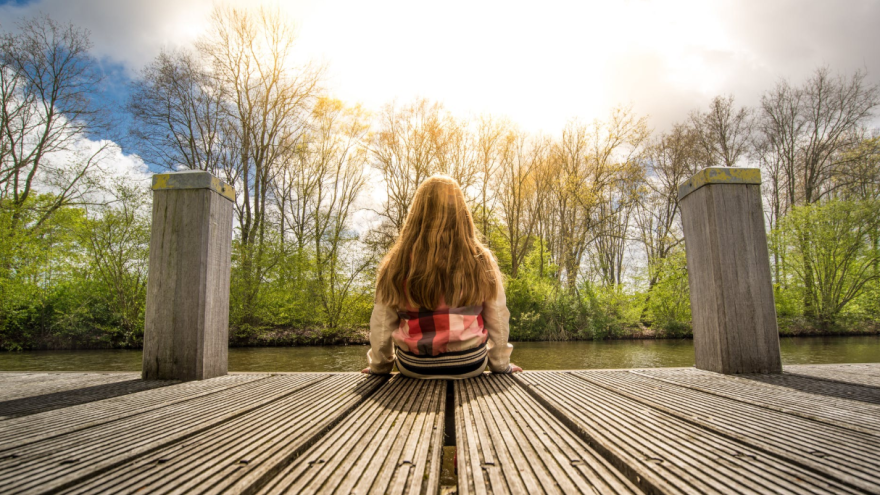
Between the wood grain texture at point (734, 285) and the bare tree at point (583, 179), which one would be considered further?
the bare tree at point (583, 179)

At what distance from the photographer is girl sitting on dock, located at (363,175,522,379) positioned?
6.81 feet

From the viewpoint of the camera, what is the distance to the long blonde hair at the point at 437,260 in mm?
2121

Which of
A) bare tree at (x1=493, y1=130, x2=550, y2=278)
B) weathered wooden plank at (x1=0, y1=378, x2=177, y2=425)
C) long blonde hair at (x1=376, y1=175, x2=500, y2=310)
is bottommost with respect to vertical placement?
weathered wooden plank at (x1=0, y1=378, x2=177, y2=425)

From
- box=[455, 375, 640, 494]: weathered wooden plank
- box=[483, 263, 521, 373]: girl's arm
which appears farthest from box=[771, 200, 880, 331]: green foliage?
box=[455, 375, 640, 494]: weathered wooden plank

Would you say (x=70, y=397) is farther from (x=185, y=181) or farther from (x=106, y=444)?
(x=185, y=181)

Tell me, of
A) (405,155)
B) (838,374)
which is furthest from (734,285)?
(405,155)

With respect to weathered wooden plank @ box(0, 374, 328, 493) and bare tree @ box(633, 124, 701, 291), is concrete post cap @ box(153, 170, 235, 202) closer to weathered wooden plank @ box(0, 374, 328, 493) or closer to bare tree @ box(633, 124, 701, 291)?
weathered wooden plank @ box(0, 374, 328, 493)

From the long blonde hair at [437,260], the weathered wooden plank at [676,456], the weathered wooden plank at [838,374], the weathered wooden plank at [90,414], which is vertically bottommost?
the weathered wooden plank at [838,374]

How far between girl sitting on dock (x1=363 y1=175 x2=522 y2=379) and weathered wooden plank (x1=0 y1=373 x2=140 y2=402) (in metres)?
1.59

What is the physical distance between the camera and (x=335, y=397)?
1643 mm

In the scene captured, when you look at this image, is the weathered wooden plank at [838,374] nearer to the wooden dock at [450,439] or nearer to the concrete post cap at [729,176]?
the wooden dock at [450,439]

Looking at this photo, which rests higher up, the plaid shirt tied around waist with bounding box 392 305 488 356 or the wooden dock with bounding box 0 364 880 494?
the plaid shirt tied around waist with bounding box 392 305 488 356

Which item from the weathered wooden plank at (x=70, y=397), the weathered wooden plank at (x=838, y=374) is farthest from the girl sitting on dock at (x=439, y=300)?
the weathered wooden plank at (x=838, y=374)

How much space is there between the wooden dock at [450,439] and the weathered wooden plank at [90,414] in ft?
0.03
